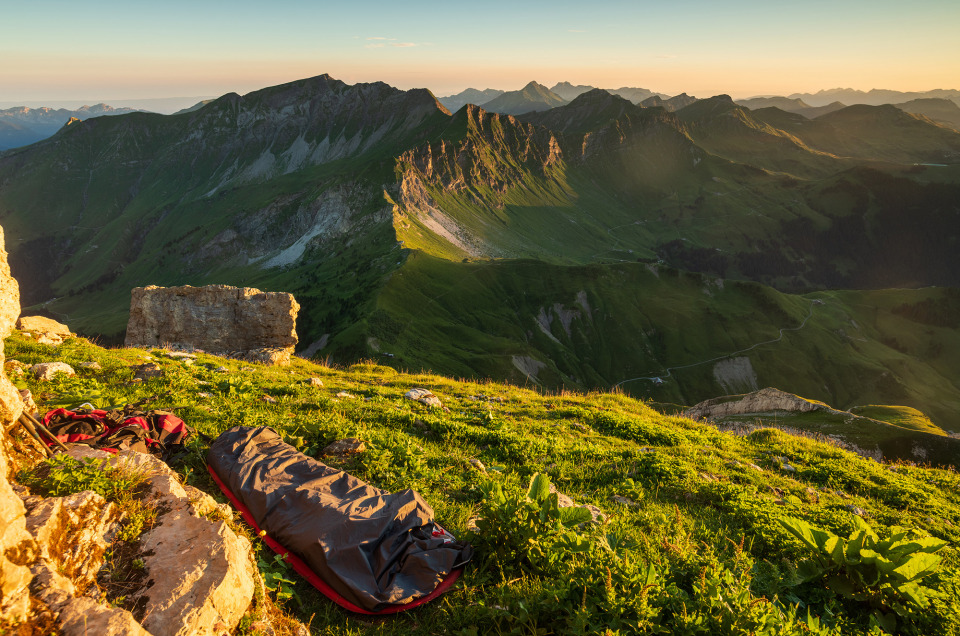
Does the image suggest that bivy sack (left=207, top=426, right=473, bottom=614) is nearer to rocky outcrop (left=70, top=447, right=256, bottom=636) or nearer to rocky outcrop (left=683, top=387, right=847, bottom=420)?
rocky outcrop (left=70, top=447, right=256, bottom=636)

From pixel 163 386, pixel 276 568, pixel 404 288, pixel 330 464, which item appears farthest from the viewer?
pixel 404 288

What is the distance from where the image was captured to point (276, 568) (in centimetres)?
656

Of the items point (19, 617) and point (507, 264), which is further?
point (507, 264)

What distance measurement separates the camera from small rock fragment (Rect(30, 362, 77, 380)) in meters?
11.8

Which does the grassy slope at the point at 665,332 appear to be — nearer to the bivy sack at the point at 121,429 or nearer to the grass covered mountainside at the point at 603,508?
the grass covered mountainside at the point at 603,508

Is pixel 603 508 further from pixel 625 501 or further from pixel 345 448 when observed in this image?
pixel 345 448

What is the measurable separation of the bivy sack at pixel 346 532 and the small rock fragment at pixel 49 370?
24.4 ft

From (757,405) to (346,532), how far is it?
45.5 metres

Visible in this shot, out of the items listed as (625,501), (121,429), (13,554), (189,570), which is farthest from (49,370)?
(625,501)

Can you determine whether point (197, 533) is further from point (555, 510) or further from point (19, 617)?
point (555, 510)

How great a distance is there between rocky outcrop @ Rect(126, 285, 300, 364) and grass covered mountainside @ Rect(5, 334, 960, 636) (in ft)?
71.3

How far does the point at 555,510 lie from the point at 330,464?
4984mm

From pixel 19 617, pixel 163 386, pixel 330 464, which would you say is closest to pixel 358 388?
pixel 163 386

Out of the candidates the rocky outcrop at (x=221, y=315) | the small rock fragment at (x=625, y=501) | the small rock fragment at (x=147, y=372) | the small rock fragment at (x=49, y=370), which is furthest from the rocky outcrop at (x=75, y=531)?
the rocky outcrop at (x=221, y=315)
